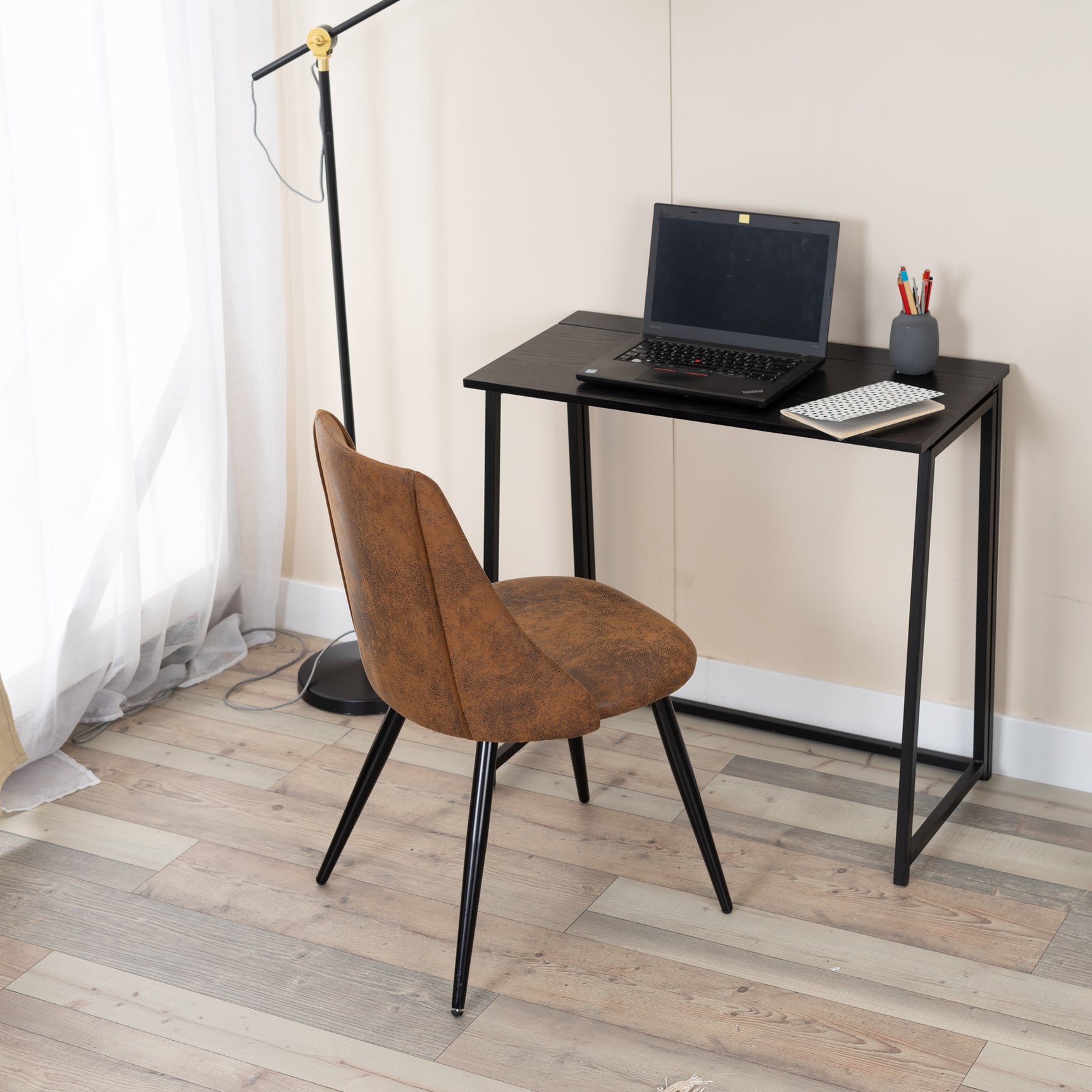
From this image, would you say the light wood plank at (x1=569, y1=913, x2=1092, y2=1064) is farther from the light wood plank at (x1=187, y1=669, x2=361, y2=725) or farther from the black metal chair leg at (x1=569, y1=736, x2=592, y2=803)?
the light wood plank at (x1=187, y1=669, x2=361, y2=725)

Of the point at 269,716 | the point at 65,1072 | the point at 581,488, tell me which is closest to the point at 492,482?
the point at 581,488

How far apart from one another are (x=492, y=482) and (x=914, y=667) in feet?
2.54

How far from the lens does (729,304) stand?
94.9 inches

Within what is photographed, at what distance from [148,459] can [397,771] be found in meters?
0.78

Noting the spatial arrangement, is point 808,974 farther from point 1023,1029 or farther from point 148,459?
point 148,459

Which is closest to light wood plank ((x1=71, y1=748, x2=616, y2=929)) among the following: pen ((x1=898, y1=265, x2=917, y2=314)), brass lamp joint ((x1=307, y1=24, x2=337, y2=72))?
pen ((x1=898, y1=265, x2=917, y2=314))

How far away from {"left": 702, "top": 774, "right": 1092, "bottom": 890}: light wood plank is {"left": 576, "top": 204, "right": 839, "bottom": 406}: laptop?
75cm

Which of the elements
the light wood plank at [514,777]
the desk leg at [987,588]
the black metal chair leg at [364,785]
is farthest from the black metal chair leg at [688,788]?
the desk leg at [987,588]

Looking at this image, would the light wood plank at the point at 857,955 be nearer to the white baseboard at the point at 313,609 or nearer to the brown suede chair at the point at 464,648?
the brown suede chair at the point at 464,648

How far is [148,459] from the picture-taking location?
2.78 meters

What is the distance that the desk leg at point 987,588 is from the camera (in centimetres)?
230

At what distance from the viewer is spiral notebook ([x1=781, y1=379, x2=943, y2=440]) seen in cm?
206

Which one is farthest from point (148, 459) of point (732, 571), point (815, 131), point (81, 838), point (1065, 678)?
point (1065, 678)

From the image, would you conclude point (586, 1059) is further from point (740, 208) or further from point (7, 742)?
point (740, 208)
